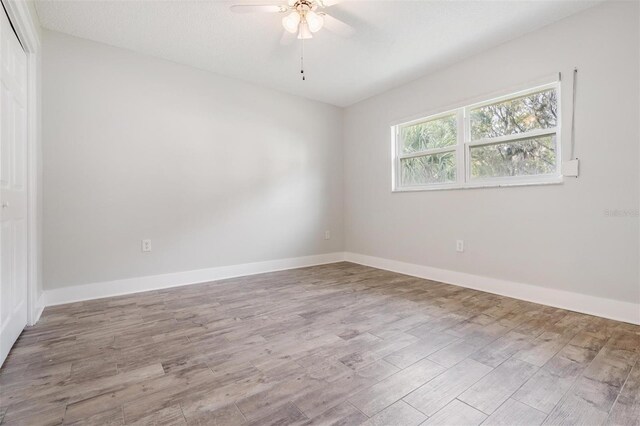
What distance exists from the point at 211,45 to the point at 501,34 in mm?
2769

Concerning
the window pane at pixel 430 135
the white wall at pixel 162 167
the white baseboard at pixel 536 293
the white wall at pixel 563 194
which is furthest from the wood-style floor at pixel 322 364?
the window pane at pixel 430 135

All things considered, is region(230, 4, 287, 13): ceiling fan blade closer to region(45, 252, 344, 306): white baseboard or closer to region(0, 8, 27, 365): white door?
region(0, 8, 27, 365): white door

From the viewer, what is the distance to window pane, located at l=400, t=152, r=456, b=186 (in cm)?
341

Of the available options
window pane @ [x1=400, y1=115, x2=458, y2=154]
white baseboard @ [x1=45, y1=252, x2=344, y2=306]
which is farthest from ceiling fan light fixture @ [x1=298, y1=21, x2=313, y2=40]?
A: white baseboard @ [x1=45, y1=252, x2=344, y2=306]

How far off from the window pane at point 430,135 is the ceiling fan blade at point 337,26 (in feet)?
5.10

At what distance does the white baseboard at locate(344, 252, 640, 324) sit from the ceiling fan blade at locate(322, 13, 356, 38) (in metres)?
2.68

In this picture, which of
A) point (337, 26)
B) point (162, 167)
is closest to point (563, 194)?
point (337, 26)

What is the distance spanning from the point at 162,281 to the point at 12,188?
1.60 meters

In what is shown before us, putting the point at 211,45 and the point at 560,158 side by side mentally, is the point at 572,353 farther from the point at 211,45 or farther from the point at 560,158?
the point at 211,45

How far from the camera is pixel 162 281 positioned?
10.4 ft

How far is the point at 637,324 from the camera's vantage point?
212 cm

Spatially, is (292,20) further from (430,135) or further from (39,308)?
→ (39,308)

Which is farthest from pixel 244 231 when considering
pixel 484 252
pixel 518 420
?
pixel 518 420

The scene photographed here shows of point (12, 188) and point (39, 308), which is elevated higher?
point (12, 188)
